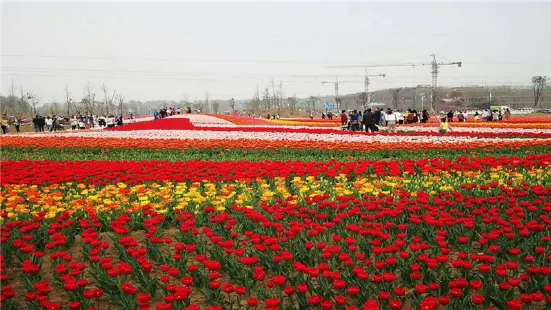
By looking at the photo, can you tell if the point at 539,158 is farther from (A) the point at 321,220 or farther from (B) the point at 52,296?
(B) the point at 52,296

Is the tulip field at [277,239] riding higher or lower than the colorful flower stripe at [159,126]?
lower

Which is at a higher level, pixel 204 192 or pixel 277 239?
pixel 204 192

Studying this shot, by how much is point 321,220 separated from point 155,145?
39.3 ft

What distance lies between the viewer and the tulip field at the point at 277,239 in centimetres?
425

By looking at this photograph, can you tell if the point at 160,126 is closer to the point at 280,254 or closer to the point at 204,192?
the point at 204,192

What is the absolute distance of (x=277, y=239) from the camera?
546cm

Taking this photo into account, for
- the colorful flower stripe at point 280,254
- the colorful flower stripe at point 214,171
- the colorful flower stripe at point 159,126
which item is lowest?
the colorful flower stripe at point 280,254

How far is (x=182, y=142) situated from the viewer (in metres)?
18.5

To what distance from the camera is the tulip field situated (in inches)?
167

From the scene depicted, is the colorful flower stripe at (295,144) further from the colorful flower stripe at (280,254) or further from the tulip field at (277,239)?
the colorful flower stripe at (280,254)

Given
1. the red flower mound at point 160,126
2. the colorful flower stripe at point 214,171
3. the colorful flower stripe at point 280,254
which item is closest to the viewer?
the colorful flower stripe at point 280,254

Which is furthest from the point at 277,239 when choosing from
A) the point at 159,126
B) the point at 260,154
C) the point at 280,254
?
the point at 159,126

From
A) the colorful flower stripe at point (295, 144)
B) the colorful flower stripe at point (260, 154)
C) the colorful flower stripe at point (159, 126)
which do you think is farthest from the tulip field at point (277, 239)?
the colorful flower stripe at point (159, 126)

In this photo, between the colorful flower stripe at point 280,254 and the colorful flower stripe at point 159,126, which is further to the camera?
the colorful flower stripe at point 159,126
